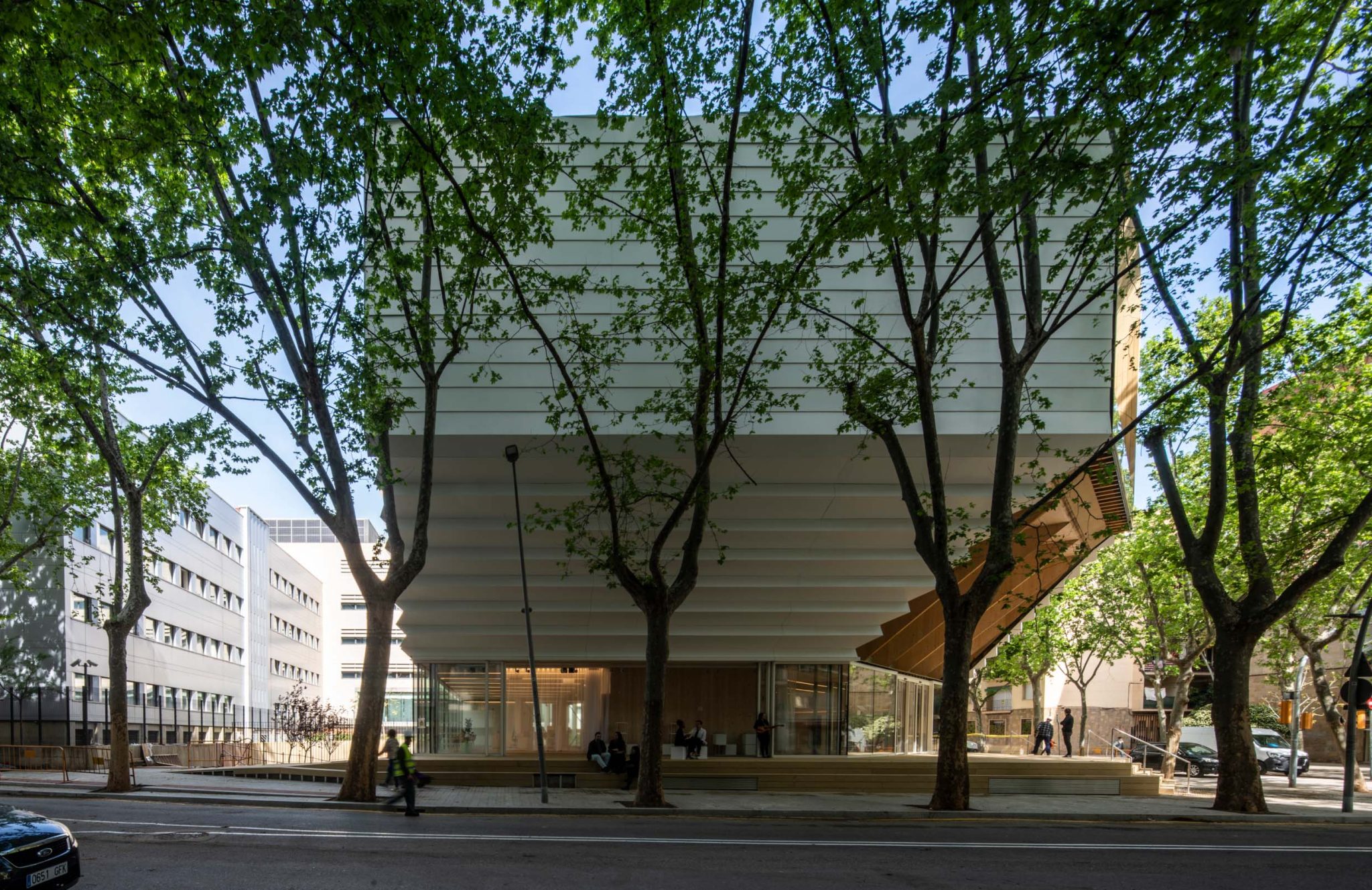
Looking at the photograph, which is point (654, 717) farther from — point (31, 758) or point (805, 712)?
point (31, 758)

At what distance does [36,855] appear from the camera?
7.25 metres

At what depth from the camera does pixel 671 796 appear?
18.2m

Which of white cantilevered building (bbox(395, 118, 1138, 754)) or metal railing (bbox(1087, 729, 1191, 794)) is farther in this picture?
metal railing (bbox(1087, 729, 1191, 794))

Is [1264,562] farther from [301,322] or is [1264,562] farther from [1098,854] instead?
[301,322]

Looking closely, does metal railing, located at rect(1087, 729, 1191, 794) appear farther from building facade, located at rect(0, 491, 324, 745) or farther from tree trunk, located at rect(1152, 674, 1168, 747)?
building facade, located at rect(0, 491, 324, 745)

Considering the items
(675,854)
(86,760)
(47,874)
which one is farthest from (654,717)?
(86,760)

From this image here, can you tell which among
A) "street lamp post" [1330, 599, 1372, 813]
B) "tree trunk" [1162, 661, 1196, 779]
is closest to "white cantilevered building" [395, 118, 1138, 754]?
"tree trunk" [1162, 661, 1196, 779]

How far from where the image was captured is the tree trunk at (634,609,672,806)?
620 inches

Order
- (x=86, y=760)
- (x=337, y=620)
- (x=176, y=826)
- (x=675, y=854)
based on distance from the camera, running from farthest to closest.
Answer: (x=337, y=620) → (x=86, y=760) → (x=176, y=826) → (x=675, y=854)

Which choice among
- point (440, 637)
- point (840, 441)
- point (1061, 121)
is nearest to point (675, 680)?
point (440, 637)

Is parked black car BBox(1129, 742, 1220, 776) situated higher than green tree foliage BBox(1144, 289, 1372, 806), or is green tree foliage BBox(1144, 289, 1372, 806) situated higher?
green tree foliage BBox(1144, 289, 1372, 806)

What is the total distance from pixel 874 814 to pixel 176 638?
1460 inches

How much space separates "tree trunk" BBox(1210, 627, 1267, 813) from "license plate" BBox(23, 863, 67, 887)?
16440mm

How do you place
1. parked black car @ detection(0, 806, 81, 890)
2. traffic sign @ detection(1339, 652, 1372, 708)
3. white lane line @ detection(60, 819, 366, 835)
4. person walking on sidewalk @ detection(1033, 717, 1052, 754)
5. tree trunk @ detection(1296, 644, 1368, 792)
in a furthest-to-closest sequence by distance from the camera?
person walking on sidewalk @ detection(1033, 717, 1052, 754) → tree trunk @ detection(1296, 644, 1368, 792) → traffic sign @ detection(1339, 652, 1372, 708) → white lane line @ detection(60, 819, 366, 835) → parked black car @ detection(0, 806, 81, 890)
